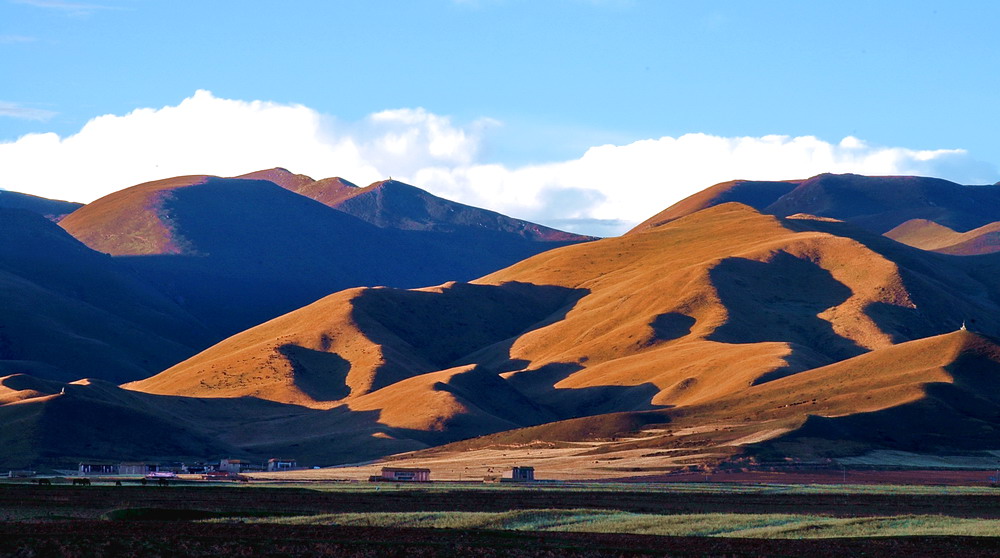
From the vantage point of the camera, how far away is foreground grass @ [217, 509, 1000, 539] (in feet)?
189

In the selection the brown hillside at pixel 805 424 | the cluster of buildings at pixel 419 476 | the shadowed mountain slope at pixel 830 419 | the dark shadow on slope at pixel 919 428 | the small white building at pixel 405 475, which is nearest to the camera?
the cluster of buildings at pixel 419 476

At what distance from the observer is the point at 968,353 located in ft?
624

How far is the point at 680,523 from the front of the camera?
200ft

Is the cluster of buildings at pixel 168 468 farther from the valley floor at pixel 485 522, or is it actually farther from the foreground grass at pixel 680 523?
the foreground grass at pixel 680 523

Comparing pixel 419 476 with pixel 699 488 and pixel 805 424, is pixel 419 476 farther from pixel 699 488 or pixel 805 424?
pixel 805 424

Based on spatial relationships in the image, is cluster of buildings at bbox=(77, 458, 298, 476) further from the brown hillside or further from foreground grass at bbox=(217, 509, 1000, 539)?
foreground grass at bbox=(217, 509, 1000, 539)

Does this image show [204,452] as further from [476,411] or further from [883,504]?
[883,504]

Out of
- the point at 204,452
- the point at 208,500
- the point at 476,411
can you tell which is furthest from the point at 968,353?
the point at 208,500

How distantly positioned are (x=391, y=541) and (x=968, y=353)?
6196 inches

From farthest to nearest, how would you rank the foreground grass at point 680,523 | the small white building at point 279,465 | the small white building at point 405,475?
1. the small white building at point 279,465
2. the small white building at point 405,475
3. the foreground grass at point 680,523

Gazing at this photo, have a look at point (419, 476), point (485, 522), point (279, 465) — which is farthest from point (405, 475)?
point (485, 522)

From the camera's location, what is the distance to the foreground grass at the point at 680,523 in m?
57.5

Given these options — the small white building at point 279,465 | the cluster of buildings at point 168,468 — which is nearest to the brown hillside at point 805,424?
the small white building at point 279,465

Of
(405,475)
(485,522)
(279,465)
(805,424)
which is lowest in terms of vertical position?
(485,522)
